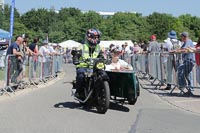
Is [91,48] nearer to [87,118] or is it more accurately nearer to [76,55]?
[76,55]

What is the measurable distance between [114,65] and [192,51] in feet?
11.5

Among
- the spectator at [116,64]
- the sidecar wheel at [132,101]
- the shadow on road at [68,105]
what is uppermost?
the spectator at [116,64]

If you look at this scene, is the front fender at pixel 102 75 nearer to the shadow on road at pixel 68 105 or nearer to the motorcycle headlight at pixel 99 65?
the motorcycle headlight at pixel 99 65

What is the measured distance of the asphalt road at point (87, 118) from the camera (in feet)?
28.8

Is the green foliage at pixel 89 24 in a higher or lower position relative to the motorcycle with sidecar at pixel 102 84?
higher

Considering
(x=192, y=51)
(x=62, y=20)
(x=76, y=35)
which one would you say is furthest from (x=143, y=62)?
(x=62, y=20)

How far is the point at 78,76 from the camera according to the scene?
11.2 m

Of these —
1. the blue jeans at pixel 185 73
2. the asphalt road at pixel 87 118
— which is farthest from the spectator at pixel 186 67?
the asphalt road at pixel 87 118

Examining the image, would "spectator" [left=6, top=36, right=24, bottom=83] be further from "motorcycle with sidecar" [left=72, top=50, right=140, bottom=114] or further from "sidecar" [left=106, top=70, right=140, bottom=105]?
"sidecar" [left=106, top=70, right=140, bottom=105]

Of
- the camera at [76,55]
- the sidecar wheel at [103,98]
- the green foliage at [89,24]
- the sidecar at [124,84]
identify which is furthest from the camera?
the green foliage at [89,24]

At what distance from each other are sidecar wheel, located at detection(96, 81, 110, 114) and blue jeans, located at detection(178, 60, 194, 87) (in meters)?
4.62

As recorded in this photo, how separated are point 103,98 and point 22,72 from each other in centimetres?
649

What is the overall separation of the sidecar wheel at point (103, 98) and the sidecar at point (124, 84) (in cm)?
66

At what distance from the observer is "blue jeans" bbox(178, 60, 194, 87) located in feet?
47.4
